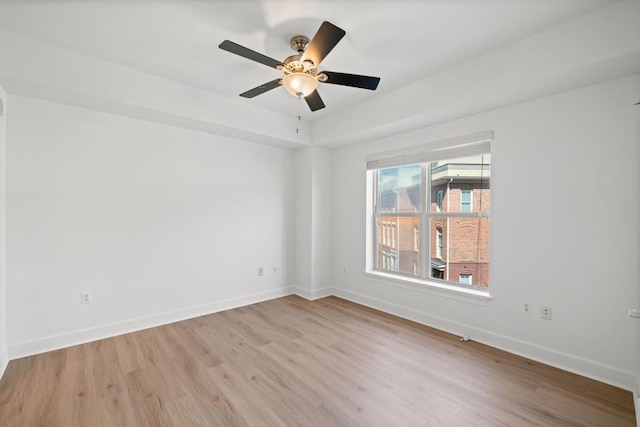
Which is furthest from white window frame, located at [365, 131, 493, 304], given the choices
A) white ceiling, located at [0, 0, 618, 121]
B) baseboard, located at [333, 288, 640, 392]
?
white ceiling, located at [0, 0, 618, 121]

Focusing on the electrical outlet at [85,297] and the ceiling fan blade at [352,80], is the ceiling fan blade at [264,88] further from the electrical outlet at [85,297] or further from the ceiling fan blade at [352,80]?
the electrical outlet at [85,297]

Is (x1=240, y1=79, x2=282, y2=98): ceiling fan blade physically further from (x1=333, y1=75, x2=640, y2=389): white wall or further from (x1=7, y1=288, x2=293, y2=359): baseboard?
(x1=7, y1=288, x2=293, y2=359): baseboard

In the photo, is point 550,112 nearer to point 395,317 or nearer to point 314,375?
point 395,317

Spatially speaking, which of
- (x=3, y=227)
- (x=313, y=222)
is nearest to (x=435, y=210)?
(x=313, y=222)

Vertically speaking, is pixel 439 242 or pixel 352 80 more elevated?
pixel 352 80

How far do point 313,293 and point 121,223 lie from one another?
2.63m

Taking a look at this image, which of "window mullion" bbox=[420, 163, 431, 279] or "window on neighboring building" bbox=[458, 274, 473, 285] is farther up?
"window mullion" bbox=[420, 163, 431, 279]

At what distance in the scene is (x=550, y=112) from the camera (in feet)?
8.30

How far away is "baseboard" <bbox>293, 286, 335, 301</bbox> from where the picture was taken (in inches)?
171

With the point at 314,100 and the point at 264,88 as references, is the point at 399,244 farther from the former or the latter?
the point at 264,88

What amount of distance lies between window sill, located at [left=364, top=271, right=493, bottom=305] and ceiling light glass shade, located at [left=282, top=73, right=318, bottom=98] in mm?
2524

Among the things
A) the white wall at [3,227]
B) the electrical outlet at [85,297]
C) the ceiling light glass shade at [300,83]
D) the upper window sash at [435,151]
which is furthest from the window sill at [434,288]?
the white wall at [3,227]

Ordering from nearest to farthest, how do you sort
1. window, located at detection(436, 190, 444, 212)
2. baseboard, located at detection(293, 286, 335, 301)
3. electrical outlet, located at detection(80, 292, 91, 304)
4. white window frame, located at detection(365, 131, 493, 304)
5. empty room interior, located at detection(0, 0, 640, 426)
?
empty room interior, located at detection(0, 0, 640, 426)
electrical outlet, located at detection(80, 292, 91, 304)
white window frame, located at detection(365, 131, 493, 304)
window, located at detection(436, 190, 444, 212)
baseboard, located at detection(293, 286, 335, 301)

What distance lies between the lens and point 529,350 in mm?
2615
